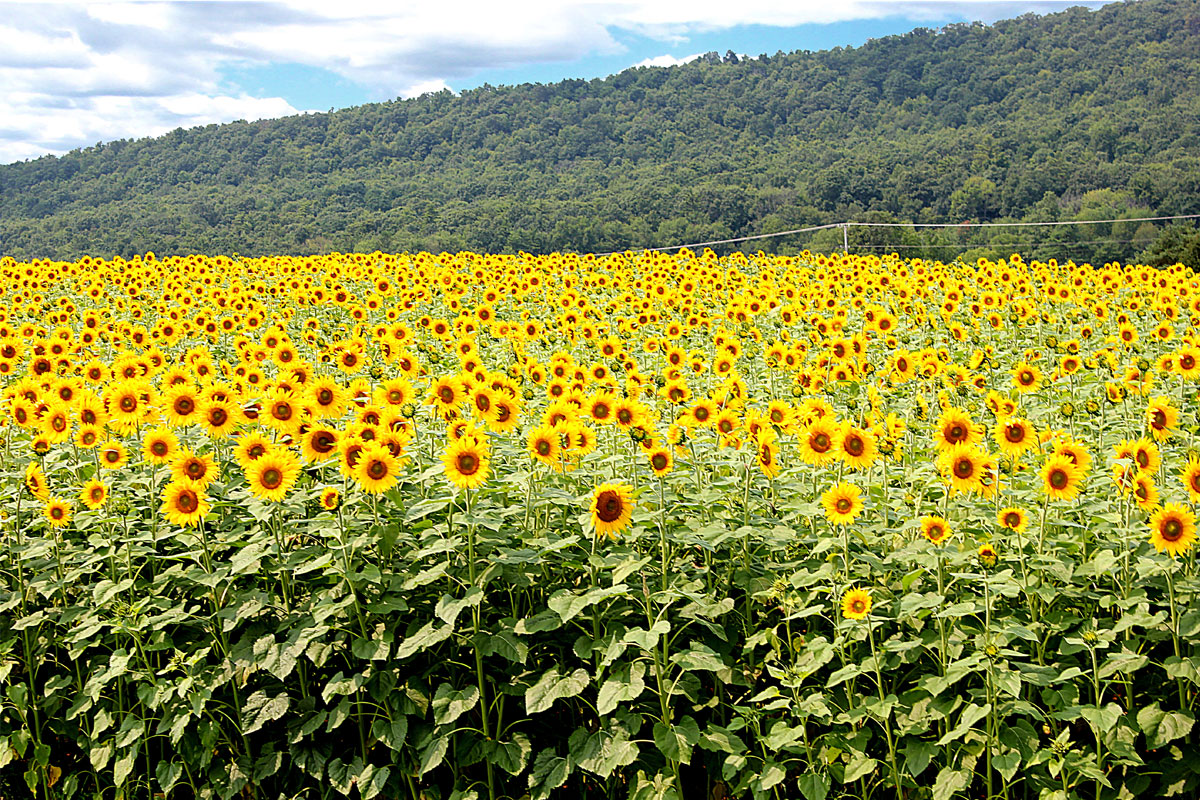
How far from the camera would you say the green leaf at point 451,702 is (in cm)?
377

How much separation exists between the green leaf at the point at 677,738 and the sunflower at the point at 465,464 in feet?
3.49

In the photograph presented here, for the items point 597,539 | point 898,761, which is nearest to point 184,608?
point 597,539

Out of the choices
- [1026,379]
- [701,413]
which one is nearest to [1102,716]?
[701,413]

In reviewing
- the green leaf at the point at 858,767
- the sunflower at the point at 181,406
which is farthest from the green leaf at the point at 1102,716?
the sunflower at the point at 181,406

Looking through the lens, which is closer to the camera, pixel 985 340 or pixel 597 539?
pixel 597 539

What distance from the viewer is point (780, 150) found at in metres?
65.4

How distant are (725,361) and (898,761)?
3006mm

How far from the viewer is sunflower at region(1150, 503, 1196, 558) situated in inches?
138

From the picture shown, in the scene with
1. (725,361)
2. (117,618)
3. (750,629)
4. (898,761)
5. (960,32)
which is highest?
(960,32)

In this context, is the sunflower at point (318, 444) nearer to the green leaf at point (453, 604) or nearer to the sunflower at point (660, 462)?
the green leaf at point (453, 604)

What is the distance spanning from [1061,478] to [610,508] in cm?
154

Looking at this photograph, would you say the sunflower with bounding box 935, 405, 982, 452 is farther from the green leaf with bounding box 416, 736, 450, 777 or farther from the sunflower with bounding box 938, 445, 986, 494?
the green leaf with bounding box 416, 736, 450, 777

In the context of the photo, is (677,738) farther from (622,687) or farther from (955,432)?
(955,432)

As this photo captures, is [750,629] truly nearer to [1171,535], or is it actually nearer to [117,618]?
[1171,535]
